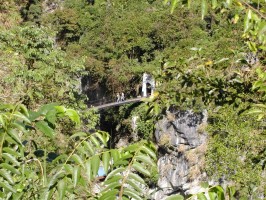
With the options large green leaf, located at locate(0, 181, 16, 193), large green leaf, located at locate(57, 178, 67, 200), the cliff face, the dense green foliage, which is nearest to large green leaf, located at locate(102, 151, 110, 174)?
the dense green foliage

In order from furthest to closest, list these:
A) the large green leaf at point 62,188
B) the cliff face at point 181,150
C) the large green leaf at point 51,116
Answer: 1. the cliff face at point 181,150
2. the large green leaf at point 51,116
3. the large green leaf at point 62,188

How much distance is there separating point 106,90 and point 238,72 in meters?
12.8

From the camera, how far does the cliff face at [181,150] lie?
1044 centimetres

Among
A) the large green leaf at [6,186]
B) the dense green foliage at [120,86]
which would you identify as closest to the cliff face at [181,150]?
the dense green foliage at [120,86]

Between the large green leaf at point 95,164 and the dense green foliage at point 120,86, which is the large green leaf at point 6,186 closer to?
the dense green foliage at point 120,86

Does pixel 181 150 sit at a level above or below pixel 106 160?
below

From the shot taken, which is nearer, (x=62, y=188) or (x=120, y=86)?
(x=62, y=188)

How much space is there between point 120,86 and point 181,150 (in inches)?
146

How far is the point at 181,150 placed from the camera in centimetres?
1088

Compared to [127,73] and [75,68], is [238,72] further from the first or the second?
[127,73]

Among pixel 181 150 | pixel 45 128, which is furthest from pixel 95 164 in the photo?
pixel 181 150

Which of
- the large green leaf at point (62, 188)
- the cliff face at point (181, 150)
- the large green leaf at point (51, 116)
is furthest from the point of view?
the cliff face at point (181, 150)

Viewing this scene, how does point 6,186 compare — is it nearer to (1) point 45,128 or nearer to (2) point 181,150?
(1) point 45,128

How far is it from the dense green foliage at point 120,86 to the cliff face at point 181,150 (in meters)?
0.57
